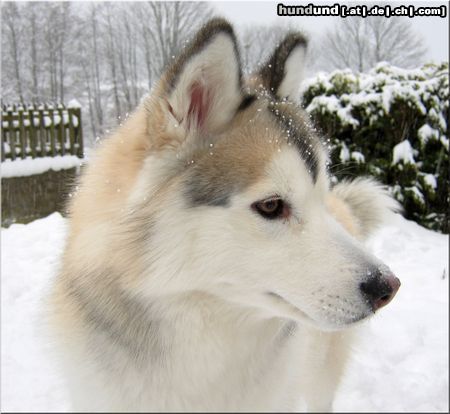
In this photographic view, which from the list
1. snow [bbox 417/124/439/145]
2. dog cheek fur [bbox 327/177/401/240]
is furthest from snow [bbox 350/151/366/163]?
dog cheek fur [bbox 327/177/401/240]

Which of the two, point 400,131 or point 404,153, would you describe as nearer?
point 404,153

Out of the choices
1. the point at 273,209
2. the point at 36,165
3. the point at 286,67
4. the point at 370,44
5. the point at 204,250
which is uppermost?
the point at 370,44

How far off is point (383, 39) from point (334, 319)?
16.2ft

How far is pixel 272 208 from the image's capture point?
4.13ft

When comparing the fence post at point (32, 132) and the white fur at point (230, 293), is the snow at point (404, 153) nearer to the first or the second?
the white fur at point (230, 293)

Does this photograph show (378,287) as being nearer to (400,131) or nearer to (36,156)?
(400,131)

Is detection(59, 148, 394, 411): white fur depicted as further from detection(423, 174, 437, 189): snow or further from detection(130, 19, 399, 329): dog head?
detection(423, 174, 437, 189): snow

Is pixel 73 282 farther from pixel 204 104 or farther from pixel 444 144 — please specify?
pixel 444 144

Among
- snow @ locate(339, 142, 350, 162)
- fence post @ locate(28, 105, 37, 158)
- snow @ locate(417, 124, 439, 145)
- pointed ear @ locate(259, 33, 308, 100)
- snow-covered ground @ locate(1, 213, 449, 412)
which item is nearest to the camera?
pointed ear @ locate(259, 33, 308, 100)

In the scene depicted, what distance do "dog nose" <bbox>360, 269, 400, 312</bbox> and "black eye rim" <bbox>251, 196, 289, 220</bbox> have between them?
0.31 meters

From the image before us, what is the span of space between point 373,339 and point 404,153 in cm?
252

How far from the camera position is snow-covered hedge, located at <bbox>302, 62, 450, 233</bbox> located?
4797 mm

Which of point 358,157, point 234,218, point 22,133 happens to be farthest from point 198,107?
point 22,133

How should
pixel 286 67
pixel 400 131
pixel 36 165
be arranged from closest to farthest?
pixel 286 67
pixel 400 131
pixel 36 165
